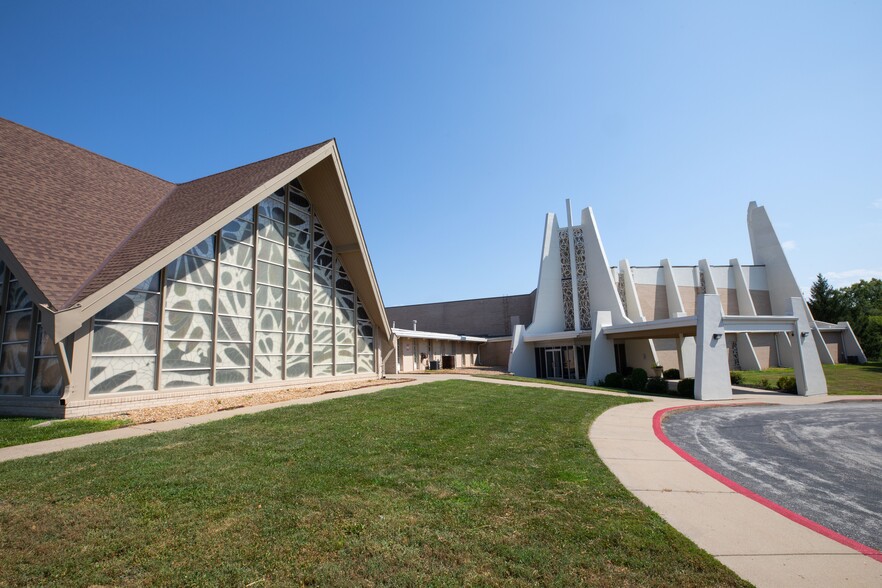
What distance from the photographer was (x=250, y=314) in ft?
53.6

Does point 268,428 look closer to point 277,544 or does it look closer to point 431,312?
point 277,544

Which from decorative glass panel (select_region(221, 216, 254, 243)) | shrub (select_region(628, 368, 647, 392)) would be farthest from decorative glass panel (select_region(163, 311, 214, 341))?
shrub (select_region(628, 368, 647, 392))

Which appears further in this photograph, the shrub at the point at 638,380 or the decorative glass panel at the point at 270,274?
the shrub at the point at 638,380

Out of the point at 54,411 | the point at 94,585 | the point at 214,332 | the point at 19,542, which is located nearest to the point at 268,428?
the point at 19,542

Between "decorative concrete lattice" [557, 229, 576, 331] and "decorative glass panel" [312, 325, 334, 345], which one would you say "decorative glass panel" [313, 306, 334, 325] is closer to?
"decorative glass panel" [312, 325, 334, 345]

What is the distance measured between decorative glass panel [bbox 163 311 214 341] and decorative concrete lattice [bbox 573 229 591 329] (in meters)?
30.6

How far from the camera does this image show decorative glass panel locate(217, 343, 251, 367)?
15.1m

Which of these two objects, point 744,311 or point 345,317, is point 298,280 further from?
point 744,311

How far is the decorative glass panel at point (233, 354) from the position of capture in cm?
1511

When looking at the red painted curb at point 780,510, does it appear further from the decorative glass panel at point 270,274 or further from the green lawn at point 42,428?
the decorative glass panel at point 270,274

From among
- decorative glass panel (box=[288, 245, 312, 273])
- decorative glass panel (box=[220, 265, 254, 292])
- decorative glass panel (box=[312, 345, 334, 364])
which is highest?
decorative glass panel (box=[288, 245, 312, 273])

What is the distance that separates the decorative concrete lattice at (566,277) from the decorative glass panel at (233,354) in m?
28.9

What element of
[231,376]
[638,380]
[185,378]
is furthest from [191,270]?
[638,380]

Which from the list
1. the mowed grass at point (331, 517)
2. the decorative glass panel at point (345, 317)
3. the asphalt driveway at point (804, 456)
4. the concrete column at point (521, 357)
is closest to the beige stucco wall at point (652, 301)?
the concrete column at point (521, 357)
